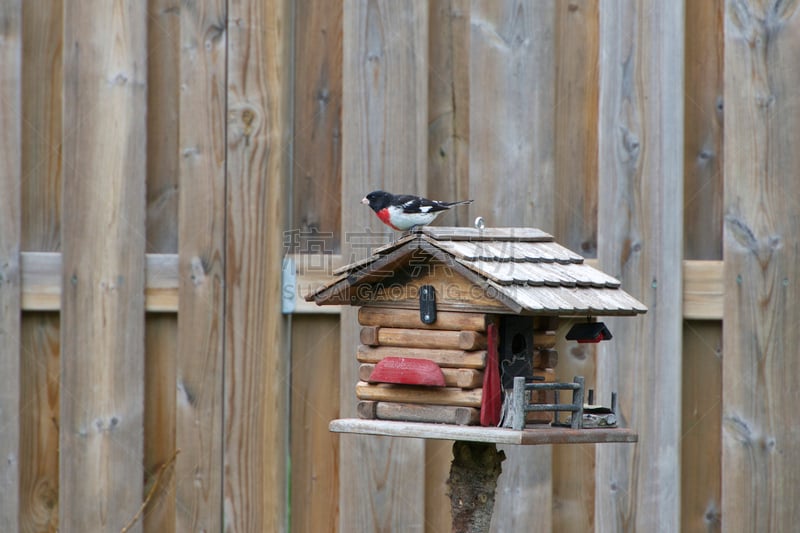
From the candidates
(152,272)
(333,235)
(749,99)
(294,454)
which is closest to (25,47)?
(152,272)

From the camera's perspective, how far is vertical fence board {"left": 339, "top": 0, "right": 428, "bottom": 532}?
11.8 ft

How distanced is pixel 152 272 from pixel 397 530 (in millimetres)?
1350

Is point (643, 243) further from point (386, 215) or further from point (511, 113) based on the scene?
point (386, 215)

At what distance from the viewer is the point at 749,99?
3.54 m

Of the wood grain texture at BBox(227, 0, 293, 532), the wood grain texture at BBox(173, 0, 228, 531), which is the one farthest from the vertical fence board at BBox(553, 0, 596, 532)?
the wood grain texture at BBox(173, 0, 228, 531)

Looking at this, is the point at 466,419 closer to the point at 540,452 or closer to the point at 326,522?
the point at 540,452

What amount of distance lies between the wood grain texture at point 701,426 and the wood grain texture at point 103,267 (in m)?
2.05

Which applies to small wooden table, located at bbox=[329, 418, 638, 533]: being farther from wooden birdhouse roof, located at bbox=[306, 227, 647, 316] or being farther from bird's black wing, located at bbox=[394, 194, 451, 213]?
bird's black wing, located at bbox=[394, 194, 451, 213]

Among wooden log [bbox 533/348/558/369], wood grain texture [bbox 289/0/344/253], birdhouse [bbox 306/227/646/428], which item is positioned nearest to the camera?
birdhouse [bbox 306/227/646/428]

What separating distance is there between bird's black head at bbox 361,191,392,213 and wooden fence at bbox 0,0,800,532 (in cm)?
29

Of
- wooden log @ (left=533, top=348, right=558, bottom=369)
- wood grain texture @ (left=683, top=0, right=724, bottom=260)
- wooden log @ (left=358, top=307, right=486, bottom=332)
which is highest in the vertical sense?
wood grain texture @ (left=683, top=0, right=724, bottom=260)

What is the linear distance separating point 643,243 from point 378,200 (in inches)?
40.4

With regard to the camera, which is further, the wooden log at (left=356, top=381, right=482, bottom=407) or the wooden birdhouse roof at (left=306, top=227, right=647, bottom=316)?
the wooden log at (left=356, top=381, right=482, bottom=407)

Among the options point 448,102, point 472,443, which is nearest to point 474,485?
point 472,443
